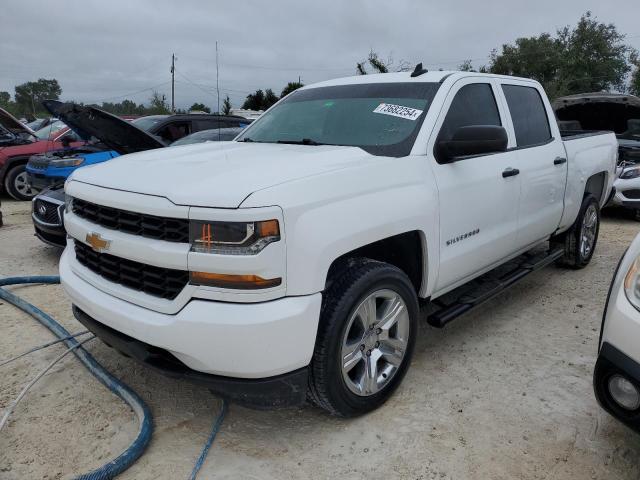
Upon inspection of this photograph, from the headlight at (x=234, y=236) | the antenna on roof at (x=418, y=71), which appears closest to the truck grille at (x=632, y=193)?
the antenna on roof at (x=418, y=71)

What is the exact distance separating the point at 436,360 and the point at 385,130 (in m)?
1.53

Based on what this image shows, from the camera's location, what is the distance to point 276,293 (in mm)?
2141

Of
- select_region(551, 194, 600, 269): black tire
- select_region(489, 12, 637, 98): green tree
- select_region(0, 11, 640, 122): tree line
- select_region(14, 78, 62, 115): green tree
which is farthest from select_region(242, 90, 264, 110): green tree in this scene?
select_region(551, 194, 600, 269): black tire

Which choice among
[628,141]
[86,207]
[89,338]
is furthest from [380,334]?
[628,141]

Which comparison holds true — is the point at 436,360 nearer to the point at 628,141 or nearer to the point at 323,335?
the point at 323,335

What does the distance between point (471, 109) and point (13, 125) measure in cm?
1004

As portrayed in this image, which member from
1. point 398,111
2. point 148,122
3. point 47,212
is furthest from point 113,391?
point 148,122

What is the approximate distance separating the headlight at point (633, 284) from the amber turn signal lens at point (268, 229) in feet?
4.83

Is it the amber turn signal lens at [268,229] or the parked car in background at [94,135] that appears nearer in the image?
the amber turn signal lens at [268,229]

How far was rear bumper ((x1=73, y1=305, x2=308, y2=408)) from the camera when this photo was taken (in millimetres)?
2215

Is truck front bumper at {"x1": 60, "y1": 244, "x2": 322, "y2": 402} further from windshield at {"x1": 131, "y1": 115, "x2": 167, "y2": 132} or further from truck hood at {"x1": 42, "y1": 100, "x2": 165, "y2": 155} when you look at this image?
windshield at {"x1": 131, "y1": 115, "x2": 167, "y2": 132}

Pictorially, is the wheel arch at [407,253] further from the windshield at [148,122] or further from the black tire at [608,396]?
the windshield at [148,122]

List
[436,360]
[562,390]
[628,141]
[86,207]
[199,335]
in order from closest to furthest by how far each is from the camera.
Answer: [199,335], [86,207], [562,390], [436,360], [628,141]

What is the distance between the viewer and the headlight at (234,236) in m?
2.09
